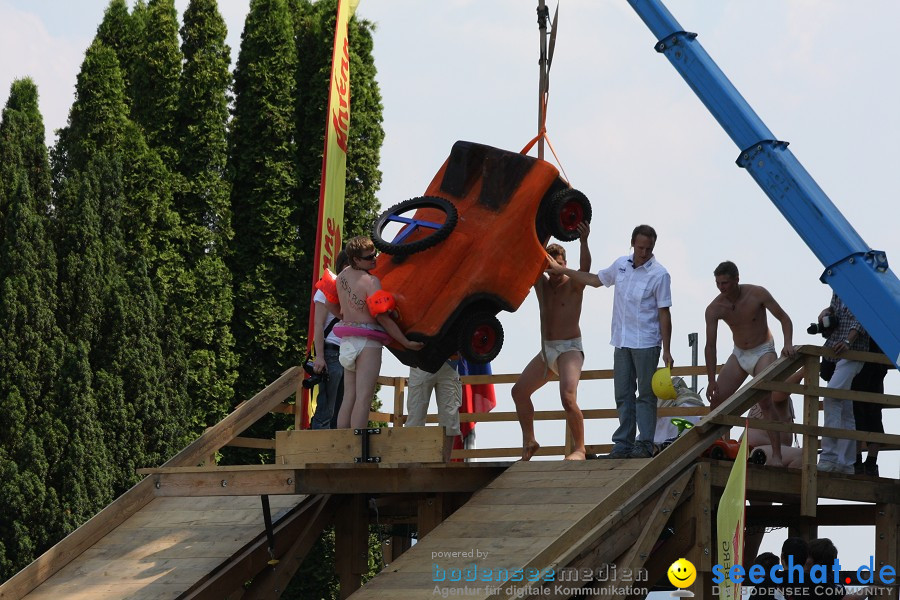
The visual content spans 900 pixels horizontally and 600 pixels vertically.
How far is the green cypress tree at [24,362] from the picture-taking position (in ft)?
57.4

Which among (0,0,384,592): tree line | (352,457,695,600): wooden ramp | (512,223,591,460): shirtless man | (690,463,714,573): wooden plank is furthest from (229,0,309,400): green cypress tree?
(690,463,714,573): wooden plank

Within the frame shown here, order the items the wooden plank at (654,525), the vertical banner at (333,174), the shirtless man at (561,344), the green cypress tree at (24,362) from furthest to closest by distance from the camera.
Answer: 1. the green cypress tree at (24,362)
2. the vertical banner at (333,174)
3. the shirtless man at (561,344)
4. the wooden plank at (654,525)

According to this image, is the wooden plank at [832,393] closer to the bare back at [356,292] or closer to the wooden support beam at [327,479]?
the wooden support beam at [327,479]

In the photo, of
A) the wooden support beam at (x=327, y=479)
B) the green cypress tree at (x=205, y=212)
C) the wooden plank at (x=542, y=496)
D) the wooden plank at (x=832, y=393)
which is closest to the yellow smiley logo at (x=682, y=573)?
the wooden plank at (x=542, y=496)

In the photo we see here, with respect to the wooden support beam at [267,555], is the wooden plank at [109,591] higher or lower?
lower

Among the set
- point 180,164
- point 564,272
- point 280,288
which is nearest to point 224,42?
point 180,164

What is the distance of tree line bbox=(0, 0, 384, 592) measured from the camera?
18.0 m

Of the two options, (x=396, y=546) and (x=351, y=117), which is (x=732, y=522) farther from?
(x=351, y=117)

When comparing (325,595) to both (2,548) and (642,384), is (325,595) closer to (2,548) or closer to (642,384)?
(2,548)

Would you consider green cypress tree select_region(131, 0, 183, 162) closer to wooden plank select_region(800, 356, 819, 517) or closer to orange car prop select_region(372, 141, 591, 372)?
orange car prop select_region(372, 141, 591, 372)

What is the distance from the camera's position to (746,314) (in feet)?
33.6

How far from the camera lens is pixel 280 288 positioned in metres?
21.1

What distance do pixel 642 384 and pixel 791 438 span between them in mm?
2116

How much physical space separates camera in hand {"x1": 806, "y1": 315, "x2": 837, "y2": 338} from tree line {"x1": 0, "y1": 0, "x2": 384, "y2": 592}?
10.7 m
